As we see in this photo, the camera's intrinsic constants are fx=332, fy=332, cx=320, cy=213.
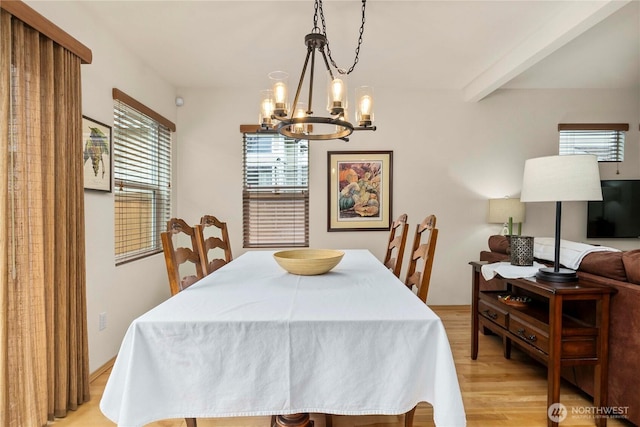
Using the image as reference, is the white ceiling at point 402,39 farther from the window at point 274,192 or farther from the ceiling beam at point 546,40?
the window at point 274,192

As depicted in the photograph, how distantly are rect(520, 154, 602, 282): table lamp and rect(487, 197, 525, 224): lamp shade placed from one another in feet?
5.37

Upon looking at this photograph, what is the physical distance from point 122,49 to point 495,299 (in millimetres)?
3389

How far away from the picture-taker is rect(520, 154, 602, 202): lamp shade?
172cm

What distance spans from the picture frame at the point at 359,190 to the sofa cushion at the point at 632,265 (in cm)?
215

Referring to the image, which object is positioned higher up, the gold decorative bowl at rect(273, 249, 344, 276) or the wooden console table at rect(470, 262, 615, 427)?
the gold decorative bowl at rect(273, 249, 344, 276)

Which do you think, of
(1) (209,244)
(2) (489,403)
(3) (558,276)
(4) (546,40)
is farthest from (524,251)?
(1) (209,244)

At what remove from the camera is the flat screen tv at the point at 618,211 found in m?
3.61

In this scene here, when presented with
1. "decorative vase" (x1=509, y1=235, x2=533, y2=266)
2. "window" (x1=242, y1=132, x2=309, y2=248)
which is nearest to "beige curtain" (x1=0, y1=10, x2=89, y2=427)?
"window" (x1=242, y1=132, x2=309, y2=248)

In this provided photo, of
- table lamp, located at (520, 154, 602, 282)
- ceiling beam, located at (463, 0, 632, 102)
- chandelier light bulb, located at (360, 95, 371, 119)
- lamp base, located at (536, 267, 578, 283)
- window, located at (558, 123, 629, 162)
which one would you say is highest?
ceiling beam, located at (463, 0, 632, 102)

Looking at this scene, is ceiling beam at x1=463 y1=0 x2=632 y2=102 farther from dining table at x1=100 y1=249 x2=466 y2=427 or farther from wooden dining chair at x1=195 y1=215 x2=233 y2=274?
wooden dining chair at x1=195 y1=215 x2=233 y2=274

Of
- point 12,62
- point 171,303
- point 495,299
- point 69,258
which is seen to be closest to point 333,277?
point 171,303

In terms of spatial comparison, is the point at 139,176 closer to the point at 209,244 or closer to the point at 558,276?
the point at 209,244

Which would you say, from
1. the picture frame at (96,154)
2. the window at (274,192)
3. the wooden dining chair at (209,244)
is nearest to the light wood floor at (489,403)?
the wooden dining chair at (209,244)

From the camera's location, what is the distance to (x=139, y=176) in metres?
2.94
